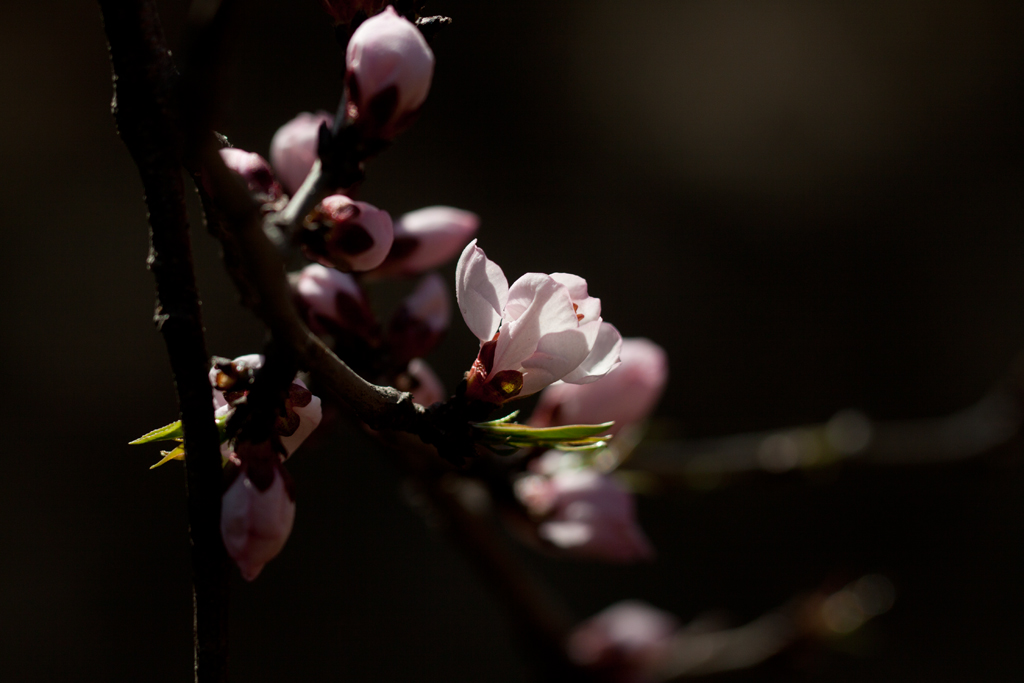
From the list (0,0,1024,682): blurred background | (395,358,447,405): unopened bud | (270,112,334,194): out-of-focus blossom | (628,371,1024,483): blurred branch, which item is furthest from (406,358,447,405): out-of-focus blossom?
(0,0,1024,682): blurred background

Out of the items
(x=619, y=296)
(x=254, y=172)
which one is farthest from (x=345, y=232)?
(x=619, y=296)

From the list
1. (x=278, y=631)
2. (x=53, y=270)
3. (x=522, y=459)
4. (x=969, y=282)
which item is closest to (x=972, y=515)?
(x=969, y=282)

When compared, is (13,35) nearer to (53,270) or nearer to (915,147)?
(53,270)

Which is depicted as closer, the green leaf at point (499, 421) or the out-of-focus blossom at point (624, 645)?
the green leaf at point (499, 421)

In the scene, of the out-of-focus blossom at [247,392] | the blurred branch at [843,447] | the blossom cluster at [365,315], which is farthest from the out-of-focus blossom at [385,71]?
the blurred branch at [843,447]

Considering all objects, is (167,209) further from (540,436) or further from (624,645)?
(624,645)

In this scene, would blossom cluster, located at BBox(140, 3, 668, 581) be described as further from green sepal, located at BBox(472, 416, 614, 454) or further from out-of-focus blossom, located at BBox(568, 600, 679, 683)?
out-of-focus blossom, located at BBox(568, 600, 679, 683)

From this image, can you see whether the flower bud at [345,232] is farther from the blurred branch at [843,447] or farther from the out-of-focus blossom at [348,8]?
the blurred branch at [843,447]

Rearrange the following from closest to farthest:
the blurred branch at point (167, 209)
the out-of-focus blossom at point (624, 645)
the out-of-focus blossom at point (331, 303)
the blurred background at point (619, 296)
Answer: the blurred branch at point (167, 209) → the out-of-focus blossom at point (331, 303) → the out-of-focus blossom at point (624, 645) → the blurred background at point (619, 296)

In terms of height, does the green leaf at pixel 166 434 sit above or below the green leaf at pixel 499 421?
above
